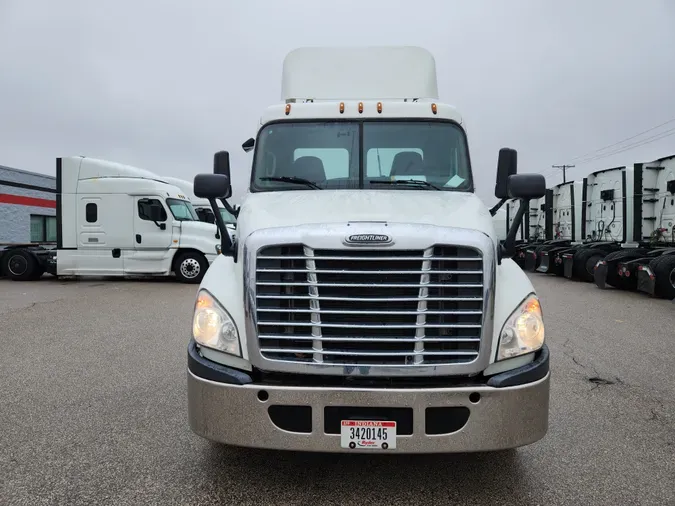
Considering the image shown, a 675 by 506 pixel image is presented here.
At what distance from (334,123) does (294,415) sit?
2.60 m

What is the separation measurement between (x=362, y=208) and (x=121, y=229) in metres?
13.9

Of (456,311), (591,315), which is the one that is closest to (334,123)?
(456,311)

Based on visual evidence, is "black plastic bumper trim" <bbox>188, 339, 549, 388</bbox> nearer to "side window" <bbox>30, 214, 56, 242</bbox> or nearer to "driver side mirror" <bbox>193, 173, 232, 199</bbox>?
"driver side mirror" <bbox>193, 173, 232, 199</bbox>

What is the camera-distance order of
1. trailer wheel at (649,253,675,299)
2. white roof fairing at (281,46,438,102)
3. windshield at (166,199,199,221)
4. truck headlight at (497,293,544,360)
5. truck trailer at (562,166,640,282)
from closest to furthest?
truck headlight at (497,293,544,360), white roof fairing at (281,46,438,102), trailer wheel at (649,253,675,299), truck trailer at (562,166,640,282), windshield at (166,199,199,221)

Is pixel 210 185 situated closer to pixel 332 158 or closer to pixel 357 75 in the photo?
pixel 332 158

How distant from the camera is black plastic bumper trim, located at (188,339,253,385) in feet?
10.1

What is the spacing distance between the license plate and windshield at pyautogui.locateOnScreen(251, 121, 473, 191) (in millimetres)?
2010

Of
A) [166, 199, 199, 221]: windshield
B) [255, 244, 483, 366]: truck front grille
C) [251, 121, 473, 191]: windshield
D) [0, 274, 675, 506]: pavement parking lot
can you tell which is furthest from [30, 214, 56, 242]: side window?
[255, 244, 483, 366]: truck front grille

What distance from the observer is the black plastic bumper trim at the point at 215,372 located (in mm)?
3066

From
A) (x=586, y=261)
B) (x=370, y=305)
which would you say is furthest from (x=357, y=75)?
(x=586, y=261)

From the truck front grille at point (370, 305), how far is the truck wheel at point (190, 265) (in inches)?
527

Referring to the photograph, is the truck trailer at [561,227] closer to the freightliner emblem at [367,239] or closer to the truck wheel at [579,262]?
the truck wheel at [579,262]

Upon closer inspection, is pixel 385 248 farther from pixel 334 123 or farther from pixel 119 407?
pixel 119 407

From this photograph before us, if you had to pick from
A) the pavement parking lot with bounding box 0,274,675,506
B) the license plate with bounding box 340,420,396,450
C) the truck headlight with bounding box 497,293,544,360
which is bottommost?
the pavement parking lot with bounding box 0,274,675,506
